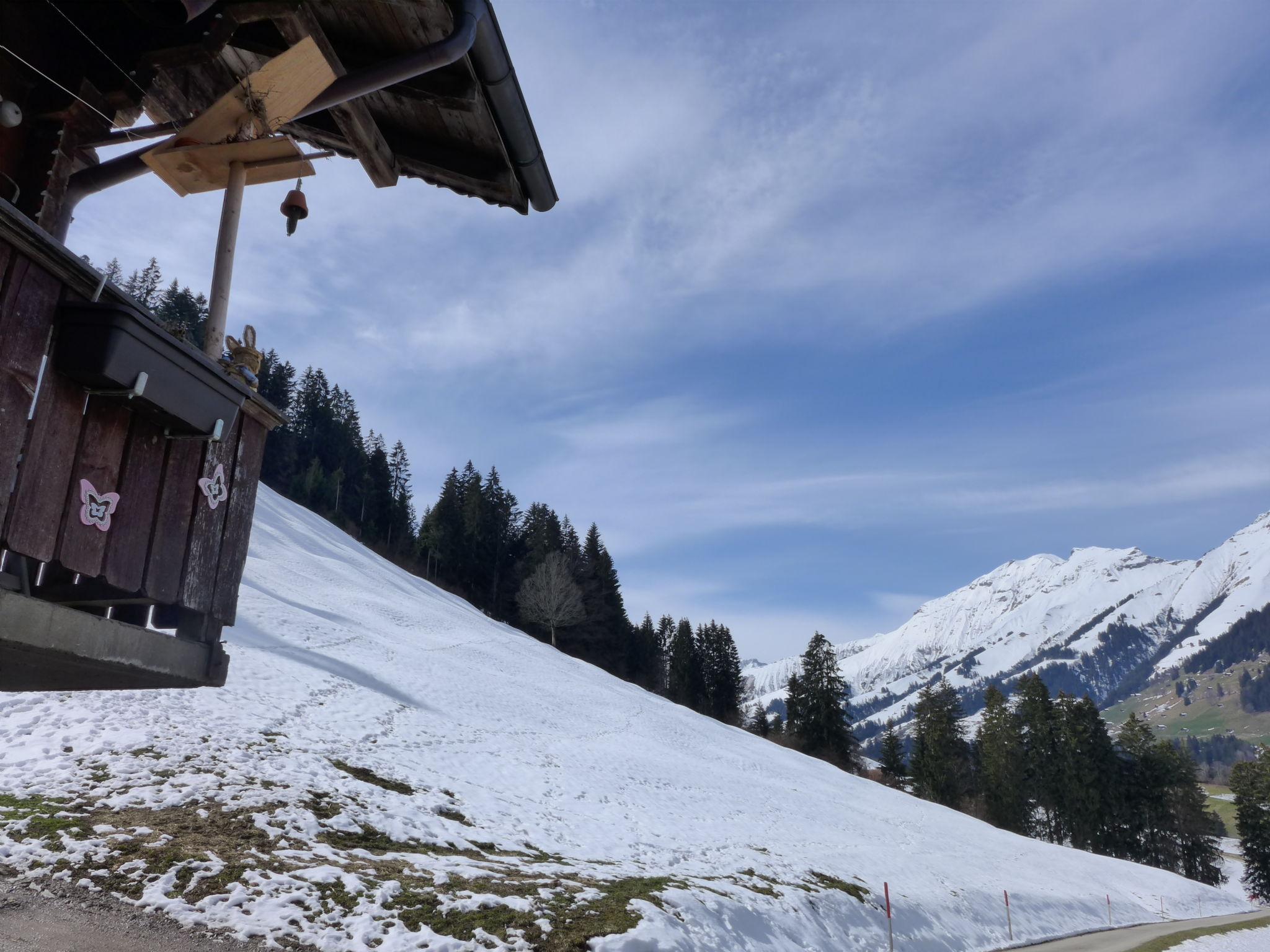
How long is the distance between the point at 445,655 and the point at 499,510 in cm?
4927

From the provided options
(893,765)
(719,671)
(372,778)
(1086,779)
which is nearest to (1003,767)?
(1086,779)

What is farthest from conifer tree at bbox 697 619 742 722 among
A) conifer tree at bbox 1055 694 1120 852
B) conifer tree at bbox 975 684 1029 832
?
conifer tree at bbox 1055 694 1120 852

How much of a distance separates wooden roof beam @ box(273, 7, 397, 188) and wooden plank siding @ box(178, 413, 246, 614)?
1.94 meters

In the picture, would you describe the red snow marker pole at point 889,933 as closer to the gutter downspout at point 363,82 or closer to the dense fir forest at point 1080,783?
the gutter downspout at point 363,82

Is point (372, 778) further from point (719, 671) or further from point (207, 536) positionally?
point (719, 671)

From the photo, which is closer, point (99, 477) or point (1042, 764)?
point (99, 477)

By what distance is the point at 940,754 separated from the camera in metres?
68.3

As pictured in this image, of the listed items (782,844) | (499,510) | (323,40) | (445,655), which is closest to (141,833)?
(323,40)

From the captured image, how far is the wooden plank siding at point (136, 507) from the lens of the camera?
383cm

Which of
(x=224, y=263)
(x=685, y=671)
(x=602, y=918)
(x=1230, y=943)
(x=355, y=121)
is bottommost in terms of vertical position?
(x=1230, y=943)

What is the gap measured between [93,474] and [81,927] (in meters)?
6.52

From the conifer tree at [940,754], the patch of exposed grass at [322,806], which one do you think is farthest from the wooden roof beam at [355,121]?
→ the conifer tree at [940,754]

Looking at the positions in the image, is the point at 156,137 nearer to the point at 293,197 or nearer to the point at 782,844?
the point at 293,197

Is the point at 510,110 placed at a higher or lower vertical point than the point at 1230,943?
higher
